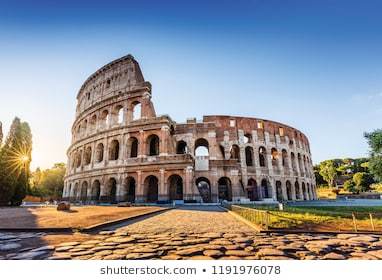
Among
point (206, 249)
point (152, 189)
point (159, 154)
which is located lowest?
point (206, 249)

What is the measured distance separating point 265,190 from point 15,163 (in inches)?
997

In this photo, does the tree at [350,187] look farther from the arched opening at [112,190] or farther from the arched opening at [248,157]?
the arched opening at [112,190]

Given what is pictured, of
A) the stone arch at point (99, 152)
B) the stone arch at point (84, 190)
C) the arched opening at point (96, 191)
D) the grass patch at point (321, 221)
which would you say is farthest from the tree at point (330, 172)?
the stone arch at point (84, 190)

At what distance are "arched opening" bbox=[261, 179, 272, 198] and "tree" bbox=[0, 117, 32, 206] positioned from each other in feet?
78.3

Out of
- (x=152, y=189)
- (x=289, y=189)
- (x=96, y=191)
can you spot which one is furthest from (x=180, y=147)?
(x=289, y=189)

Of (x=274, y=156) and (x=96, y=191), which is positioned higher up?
(x=274, y=156)

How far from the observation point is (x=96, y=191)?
22828 mm

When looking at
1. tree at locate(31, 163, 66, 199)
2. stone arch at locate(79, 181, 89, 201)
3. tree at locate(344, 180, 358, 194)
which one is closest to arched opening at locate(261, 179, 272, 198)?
stone arch at locate(79, 181, 89, 201)

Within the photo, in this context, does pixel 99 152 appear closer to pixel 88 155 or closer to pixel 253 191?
pixel 88 155

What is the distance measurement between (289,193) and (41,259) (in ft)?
98.5

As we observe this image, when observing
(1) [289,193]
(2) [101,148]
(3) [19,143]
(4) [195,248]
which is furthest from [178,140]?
(4) [195,248]

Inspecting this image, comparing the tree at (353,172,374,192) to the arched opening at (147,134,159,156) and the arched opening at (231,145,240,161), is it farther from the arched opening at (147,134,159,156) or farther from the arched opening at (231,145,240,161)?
the arched opening at (147,134,159,156)

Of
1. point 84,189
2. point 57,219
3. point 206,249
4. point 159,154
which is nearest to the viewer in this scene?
point 206,249
